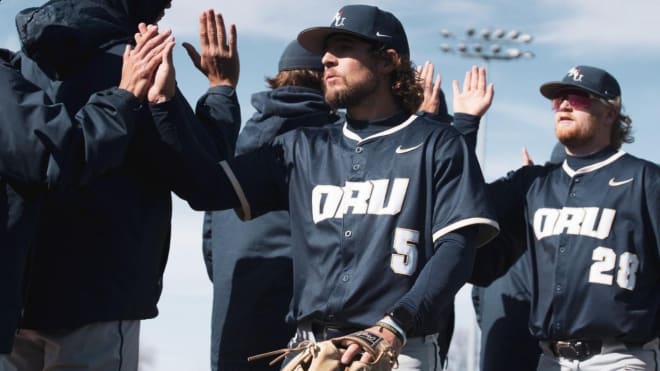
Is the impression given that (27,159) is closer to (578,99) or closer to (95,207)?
(95,207)

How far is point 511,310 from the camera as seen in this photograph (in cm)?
771

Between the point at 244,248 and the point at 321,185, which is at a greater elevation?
the point at 321,185

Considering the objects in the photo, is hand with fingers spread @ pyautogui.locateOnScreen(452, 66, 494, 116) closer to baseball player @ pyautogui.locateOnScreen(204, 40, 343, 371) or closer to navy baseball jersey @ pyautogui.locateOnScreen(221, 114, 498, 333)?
baseball player @ pyautogui.locateOnScreen(204, 40, 343, 371)

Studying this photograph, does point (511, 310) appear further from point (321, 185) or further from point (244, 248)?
point (321, 185)

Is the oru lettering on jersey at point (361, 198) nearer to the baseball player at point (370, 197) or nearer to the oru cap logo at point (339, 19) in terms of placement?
→ the baseball player at point (370, 197)

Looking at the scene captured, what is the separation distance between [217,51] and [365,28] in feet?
2.50

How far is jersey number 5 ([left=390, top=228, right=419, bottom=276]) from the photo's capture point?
5035mm

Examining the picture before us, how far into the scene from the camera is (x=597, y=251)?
642 centimetres

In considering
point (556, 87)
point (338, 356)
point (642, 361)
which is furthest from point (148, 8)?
point (642, 361)

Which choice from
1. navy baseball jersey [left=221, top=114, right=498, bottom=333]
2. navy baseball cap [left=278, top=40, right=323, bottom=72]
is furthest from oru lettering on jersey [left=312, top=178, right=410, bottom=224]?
navy baseball cap [left=278, top=40, right=323, bottom=72]

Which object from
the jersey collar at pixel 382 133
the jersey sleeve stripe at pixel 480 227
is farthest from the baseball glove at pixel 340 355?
the jersey collar at pixel 382 133

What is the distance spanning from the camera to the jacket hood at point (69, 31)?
4879mm

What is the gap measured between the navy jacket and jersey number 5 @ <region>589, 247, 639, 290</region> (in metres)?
3.03

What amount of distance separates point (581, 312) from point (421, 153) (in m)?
1.76
